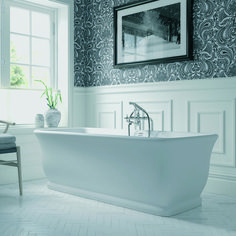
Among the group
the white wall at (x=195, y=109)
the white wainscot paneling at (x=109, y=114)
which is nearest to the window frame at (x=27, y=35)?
the white wainscot paneling at (x=109, y=114)

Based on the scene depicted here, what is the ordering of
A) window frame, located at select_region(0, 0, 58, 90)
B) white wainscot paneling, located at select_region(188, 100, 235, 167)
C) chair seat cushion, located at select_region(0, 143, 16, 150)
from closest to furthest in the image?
chair seat cushion, located at select_region(0, 143, 16, 150) → white wainscot paneling, located at select_region(188, 100, 235, 167) → window frame, located at select_region(0, 0, 58, 90)

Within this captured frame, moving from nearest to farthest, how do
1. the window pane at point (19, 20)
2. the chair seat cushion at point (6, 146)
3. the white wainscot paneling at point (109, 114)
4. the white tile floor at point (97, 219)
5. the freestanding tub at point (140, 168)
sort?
the white tile floor at point (97, 219)
the freestanding tub at point (140, 168)
the chair seat cushion at point (6, 146)
the window pane at point (19, 20)
the white wainscot paneling at point (109, 114)

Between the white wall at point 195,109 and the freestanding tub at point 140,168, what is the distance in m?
0.49

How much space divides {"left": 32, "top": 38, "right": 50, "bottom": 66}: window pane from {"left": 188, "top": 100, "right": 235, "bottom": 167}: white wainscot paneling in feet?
6.95

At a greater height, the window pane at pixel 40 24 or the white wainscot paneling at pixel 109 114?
the window pane at pixel 40 24

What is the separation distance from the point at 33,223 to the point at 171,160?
3.55 ft

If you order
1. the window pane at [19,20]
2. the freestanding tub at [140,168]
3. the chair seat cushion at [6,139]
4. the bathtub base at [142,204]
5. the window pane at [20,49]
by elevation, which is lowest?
the bathtub base at [142,204]

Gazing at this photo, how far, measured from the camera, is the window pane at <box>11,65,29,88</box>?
407 cm

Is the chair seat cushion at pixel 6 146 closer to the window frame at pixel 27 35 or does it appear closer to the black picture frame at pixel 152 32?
the window frame at pixel 27 35

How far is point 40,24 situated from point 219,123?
8.68 feet

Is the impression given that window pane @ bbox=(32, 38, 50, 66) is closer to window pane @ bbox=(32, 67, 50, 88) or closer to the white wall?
window pane @ bbox=(32, 67, 50, 88)

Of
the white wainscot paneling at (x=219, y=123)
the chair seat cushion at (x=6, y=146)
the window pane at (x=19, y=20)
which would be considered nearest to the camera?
the chair seat cushion at (x=6, y=146)

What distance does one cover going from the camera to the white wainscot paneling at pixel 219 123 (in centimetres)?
320

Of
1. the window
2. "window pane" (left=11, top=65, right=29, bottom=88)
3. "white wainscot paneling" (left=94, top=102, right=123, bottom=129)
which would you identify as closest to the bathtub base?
"white wainscot paneling" (left=94, top=102, right=123, bottom=129)
